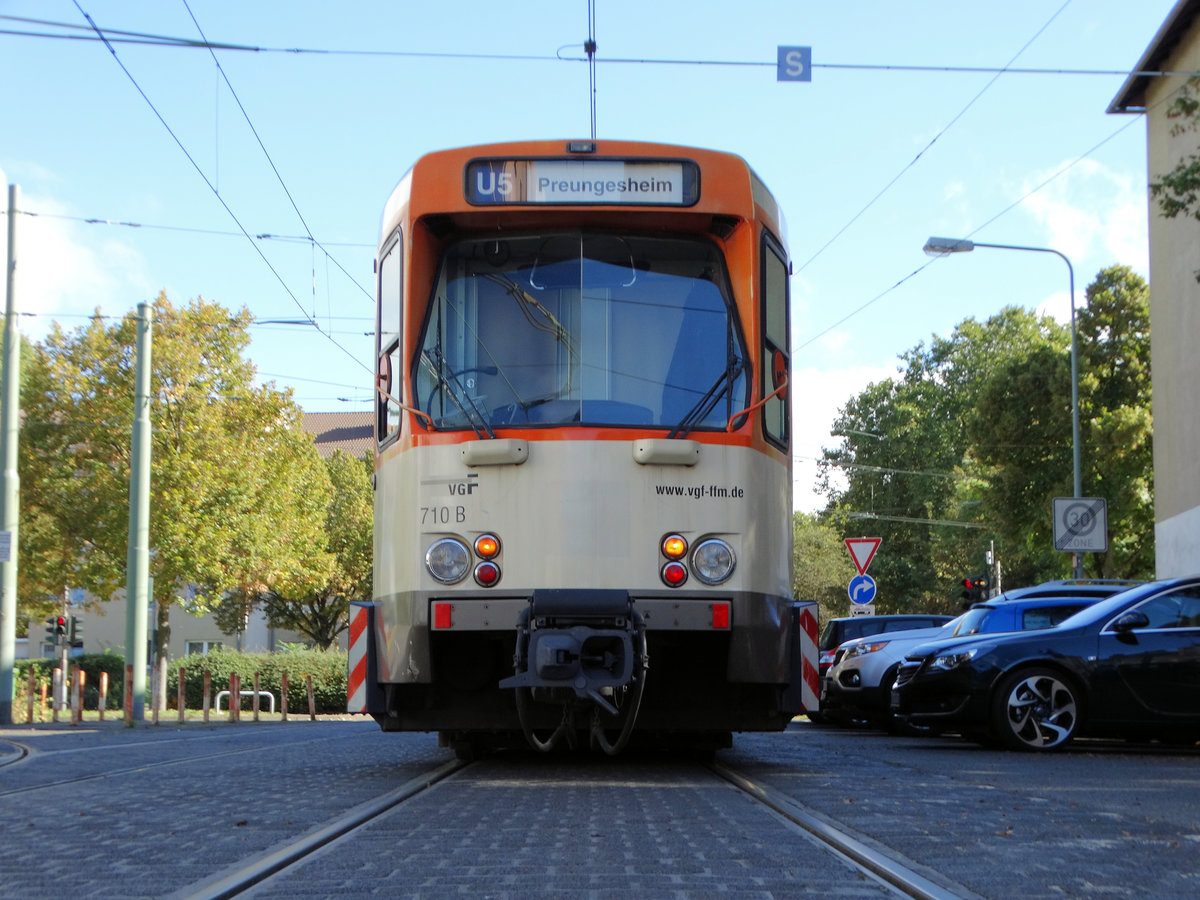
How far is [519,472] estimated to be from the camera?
8.51 metres

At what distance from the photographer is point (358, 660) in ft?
30.2

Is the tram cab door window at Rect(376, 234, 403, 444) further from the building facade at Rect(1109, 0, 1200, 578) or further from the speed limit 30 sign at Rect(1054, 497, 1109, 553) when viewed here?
the building facade at Rect(1109, 0, 1200, 578)

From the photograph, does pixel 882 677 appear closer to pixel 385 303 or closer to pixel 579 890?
pixel 385 303

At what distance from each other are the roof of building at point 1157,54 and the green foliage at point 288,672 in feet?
68.2

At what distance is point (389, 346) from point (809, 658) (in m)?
3.19

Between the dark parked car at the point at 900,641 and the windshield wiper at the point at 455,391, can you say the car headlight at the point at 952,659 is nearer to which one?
the dark parked car at the point at 900,641

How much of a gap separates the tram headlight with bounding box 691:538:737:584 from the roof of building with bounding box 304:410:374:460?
74895 mm

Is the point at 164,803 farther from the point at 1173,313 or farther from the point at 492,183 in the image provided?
the point at 1173,313

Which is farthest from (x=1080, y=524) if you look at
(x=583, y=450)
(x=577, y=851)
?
(x=577, y=851)

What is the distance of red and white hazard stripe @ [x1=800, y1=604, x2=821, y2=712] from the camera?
29.8ft

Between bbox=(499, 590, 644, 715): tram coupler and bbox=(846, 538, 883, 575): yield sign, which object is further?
bbox=(846, 538, 883, 575): yield sign

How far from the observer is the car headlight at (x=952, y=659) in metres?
12.5

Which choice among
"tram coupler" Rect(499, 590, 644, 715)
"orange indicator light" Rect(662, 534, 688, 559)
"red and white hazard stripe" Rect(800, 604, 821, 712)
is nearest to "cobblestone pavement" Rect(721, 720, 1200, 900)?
"red and white hazard stripe" Rect(800, 604, 821, 712)

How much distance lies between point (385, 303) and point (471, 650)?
222 centimetres
